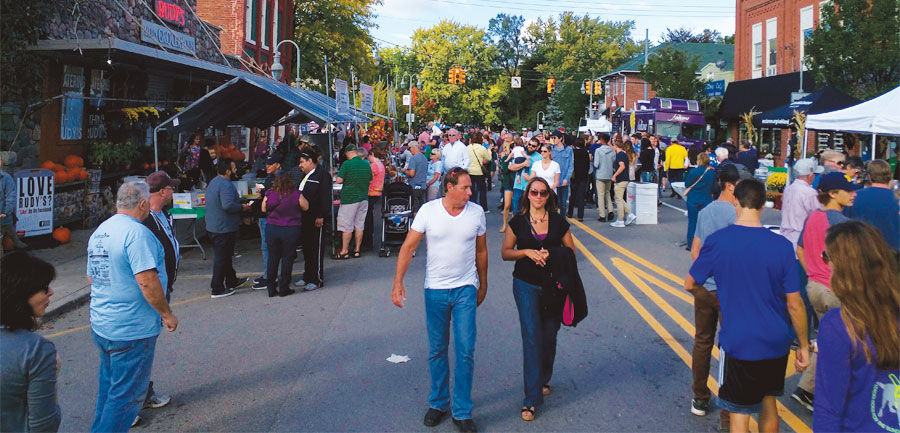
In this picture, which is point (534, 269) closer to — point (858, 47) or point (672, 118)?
point (858, 47)

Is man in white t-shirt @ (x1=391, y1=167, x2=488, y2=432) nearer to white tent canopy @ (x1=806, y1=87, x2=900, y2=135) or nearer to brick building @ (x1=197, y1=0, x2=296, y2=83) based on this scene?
white tent canopy @ (x1=806, y1=87, x2=900, y2=135)

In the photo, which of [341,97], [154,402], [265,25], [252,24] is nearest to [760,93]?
[265,25]

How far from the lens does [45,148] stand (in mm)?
13039

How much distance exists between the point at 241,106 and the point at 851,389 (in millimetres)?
13706

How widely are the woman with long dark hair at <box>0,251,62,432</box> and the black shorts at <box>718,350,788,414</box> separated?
131 inches

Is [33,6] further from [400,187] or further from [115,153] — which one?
[400,187]

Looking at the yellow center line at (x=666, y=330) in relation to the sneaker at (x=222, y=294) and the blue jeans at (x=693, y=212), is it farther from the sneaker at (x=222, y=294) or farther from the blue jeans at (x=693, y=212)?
the sneaker at (x=222, y=294)

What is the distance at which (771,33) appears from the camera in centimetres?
3603

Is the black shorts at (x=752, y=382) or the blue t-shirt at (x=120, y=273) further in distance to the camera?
the blue t-shirt at (x=120, y=273)

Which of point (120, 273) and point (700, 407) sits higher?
point (120, 273)

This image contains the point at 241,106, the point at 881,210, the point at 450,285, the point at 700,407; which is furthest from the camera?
the point at 241,106

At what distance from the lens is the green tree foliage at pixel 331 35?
122 feet

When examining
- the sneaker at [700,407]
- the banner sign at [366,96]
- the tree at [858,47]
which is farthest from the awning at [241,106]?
the tree at [858,47]

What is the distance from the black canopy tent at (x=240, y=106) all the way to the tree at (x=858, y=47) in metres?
16.2
